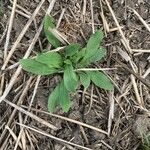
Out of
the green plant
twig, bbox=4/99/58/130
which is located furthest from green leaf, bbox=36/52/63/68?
twig, bbox=4/99/58/130

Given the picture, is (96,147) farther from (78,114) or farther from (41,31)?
(41,31)

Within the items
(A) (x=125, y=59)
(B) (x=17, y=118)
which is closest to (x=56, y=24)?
(A) (x=125, y=59)

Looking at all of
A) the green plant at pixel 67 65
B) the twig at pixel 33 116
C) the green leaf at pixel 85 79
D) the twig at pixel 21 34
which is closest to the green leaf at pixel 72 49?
the green plant at pixel 67 65

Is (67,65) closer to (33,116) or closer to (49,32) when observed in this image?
(49,32)

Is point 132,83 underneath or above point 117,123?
above

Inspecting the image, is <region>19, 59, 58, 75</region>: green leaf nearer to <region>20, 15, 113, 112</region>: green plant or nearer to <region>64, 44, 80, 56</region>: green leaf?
<region>20, 15, 113, 112</region>: green plant

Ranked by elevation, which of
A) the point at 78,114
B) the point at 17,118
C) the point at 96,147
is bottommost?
the point at 96,147

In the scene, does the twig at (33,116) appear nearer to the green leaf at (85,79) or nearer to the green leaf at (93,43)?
the green leaf at (85,79)
